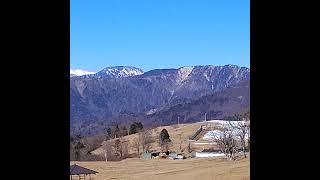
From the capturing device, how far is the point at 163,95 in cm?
13575

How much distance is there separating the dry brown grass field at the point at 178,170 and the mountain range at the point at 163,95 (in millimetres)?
48176

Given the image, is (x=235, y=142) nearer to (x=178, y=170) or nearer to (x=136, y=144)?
(x=178, y=170)

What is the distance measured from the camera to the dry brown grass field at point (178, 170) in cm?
1981

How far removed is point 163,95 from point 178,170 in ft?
372

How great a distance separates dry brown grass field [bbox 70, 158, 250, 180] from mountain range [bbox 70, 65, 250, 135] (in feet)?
158

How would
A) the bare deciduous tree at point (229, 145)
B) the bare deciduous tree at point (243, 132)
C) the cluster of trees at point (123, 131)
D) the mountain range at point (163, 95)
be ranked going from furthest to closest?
the mountain range at point (163, 95) < the cluster of trees at point (123, 131) < the bare deciduous tree at point (229, 145) < the bare deciduous tree at point (243, 132)

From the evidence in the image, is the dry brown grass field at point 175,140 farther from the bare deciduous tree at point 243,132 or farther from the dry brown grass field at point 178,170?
the dry brown grass field at point 178,170

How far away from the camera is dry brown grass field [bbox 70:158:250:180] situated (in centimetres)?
1981

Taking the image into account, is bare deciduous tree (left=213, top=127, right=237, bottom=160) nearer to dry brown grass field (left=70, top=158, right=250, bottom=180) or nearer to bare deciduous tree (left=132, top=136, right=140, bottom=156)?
dry brown grass field (left=70, top=158, right=250, bottom=180)

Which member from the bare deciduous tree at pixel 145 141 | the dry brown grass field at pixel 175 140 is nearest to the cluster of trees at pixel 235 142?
the dry brown grass field at pixel 175 140
